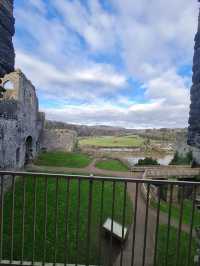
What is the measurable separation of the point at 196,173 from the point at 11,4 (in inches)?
714

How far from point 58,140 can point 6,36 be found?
94.8ft

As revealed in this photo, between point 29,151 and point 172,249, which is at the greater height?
point 29,151

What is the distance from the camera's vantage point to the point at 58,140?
32.2 metres

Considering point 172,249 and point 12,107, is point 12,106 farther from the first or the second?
point 172,249

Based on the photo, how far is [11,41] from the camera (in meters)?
3.85

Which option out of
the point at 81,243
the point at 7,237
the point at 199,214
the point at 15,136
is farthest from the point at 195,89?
the point at 15,136

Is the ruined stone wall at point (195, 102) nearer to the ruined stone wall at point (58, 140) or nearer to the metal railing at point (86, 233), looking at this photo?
the metal railing at point (86, 233)

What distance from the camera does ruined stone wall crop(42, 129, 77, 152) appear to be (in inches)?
1243

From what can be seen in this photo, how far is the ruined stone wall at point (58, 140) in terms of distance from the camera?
1243 inches

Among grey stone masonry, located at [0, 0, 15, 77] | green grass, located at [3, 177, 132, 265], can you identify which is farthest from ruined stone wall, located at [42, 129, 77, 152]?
grey stone masonry, located at [0, 0, 15, 77]

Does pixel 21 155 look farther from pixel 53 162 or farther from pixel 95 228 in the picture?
pixel 95 228

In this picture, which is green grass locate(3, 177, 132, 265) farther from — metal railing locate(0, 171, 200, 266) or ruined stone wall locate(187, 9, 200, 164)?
ruined stone wall locate(187, 9, 200, 164)

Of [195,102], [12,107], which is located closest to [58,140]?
[12,107]

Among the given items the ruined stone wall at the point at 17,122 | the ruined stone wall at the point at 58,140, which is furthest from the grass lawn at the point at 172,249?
the ruined stone wall at the point at 58,140
